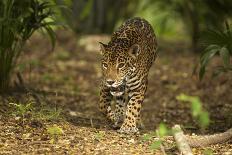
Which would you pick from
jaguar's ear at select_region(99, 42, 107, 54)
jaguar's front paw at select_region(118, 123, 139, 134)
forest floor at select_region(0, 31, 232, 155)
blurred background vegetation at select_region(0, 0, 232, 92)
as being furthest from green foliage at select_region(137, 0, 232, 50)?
jaguar's front paw at select_region(118, 123, 139, 134)

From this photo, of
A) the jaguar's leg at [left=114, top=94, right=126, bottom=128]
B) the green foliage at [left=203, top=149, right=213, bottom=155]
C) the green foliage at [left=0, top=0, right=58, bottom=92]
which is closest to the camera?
the green foliage at [left=203, top=149, right=213, bottom=155]

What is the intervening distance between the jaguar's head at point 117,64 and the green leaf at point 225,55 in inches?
45.2

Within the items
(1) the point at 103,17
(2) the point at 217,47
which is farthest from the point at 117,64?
(1) the point at 103,17

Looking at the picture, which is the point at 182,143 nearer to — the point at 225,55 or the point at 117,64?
the point at 117,64

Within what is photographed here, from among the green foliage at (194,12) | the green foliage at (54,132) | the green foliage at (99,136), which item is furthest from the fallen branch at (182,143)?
the green foliage at (194,12)

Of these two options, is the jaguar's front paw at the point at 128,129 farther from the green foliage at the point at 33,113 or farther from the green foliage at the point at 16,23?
the green foliage at the point at 16,23

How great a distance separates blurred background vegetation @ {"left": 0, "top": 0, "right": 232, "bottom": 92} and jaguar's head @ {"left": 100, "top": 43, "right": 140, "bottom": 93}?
3.38ft

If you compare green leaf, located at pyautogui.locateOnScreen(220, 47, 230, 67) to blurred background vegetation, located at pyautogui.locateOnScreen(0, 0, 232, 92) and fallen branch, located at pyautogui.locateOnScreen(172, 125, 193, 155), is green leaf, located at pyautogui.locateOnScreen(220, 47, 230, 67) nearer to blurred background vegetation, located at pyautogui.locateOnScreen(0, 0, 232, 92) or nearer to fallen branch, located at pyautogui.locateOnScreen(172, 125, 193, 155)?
blurred background vegetation, located at pyautogui.locateOnScreen(0, 0, 232, 92)

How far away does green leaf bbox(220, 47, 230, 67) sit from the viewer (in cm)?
824

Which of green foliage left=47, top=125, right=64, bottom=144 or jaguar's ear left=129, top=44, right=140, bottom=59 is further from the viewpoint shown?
jaguar's ear left=129, top=44, right=140, bottom=59

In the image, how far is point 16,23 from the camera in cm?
899

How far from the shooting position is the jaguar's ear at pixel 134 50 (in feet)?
27.3

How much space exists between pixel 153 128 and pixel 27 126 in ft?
7.74

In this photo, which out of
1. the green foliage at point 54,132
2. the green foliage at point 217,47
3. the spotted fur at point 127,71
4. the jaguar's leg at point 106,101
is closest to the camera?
the green foliage at point 54,132
